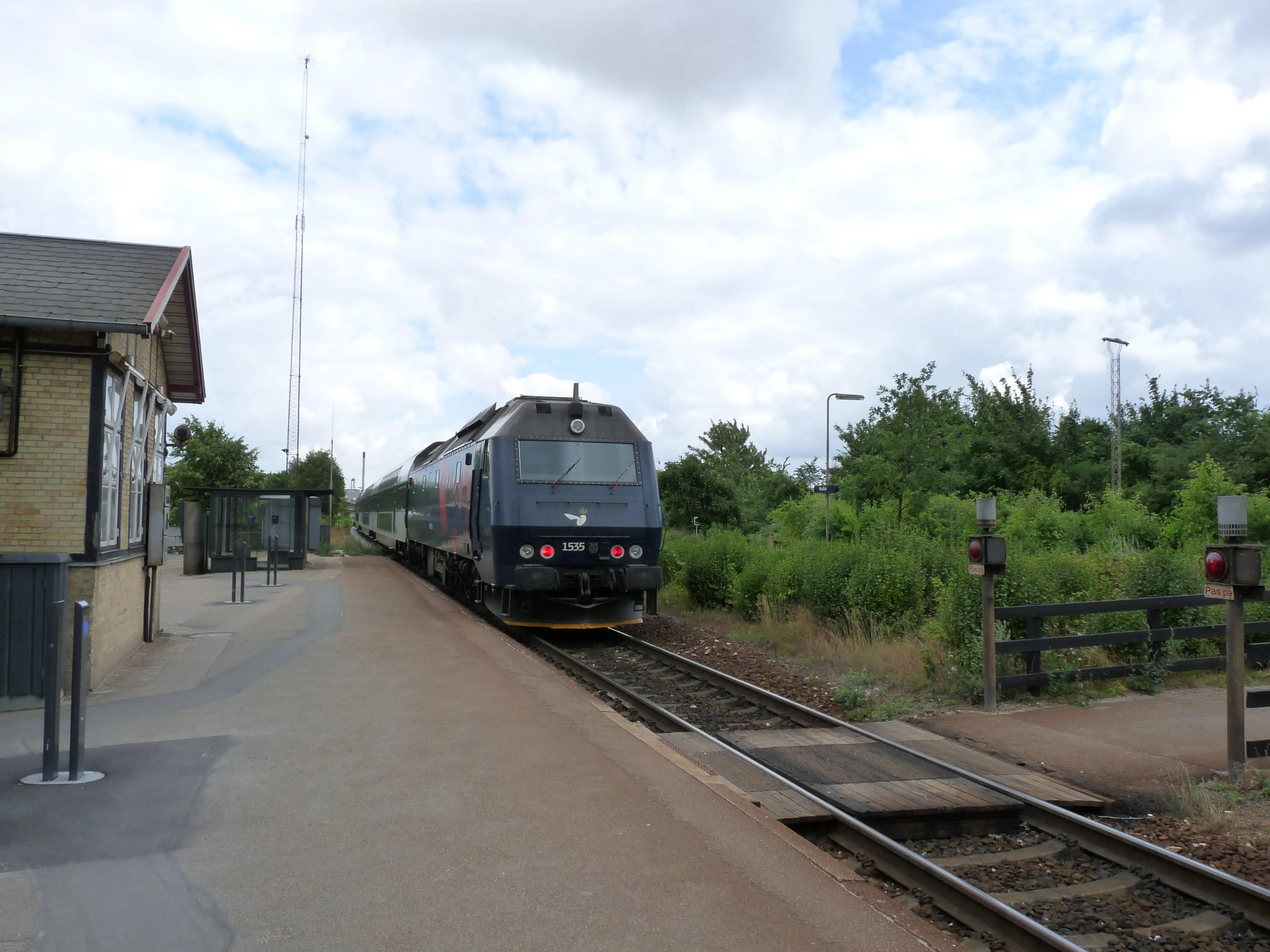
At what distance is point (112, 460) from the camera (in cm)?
980

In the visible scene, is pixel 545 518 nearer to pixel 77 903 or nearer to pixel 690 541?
pixel 690 541

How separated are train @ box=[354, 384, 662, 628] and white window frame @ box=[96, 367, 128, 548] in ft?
14.3

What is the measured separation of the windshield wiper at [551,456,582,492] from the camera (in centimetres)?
1292

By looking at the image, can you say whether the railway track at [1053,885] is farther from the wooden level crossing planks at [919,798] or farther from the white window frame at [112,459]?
the white window frame at [112,459]

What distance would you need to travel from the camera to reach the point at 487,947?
12.3ft

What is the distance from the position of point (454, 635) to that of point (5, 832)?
7824 mm

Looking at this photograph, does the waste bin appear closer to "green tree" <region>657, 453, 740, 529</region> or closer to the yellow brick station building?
the yellow brick station building

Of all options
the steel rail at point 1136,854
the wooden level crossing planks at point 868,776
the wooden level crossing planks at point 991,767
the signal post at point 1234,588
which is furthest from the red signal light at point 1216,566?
the wooden level crossing planks at point 868,776

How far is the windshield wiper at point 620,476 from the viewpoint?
13219 millimetres

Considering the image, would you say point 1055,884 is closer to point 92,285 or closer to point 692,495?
point 92,285

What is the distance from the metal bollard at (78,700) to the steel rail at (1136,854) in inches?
216

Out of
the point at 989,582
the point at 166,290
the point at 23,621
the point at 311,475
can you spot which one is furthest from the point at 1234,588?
the point at 311,475

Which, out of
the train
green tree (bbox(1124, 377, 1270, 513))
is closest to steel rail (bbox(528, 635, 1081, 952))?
the train

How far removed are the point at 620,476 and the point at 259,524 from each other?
15.7 metres
